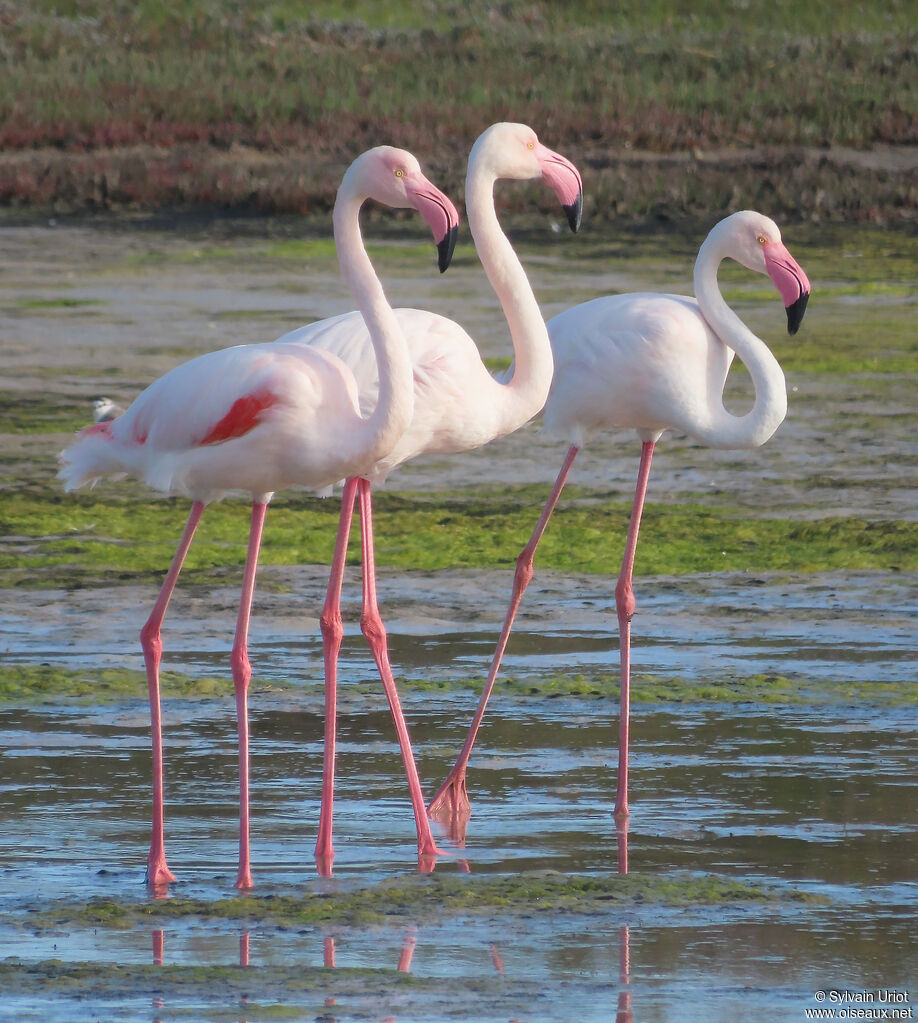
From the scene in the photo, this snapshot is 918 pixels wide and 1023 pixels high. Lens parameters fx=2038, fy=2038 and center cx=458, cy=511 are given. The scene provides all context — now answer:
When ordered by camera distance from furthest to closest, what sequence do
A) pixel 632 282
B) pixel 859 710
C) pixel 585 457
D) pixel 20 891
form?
pixel 632 282, pixel 585 457, pixel 859 710, pixel 20 891

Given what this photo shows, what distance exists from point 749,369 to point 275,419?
77.7 inches

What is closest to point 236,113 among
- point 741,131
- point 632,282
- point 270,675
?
point 741,131

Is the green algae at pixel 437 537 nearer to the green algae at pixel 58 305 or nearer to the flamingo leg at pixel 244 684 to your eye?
the flamingo leg at pixel 244 684

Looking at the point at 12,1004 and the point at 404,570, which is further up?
the point at 12,1004

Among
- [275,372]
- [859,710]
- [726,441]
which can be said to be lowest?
[859,710]

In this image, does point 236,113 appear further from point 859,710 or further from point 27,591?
point 859,710

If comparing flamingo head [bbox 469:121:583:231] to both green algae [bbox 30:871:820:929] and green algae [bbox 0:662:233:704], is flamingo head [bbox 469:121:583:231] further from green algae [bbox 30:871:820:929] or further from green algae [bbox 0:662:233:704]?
green algae [bbox 0:662:233:704]

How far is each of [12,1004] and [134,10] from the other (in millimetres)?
30551

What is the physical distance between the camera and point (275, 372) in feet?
17.5

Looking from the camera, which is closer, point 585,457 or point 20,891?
point 20,891

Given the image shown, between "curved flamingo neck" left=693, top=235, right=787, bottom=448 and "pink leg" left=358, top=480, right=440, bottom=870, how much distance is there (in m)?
1.31

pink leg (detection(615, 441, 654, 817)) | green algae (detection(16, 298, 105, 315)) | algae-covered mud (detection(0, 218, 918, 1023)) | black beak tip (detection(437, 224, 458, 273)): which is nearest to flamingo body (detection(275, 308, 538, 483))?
black beak tip (detection(437, 224, 458, 273))

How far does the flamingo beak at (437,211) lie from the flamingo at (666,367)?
1341 millimetres

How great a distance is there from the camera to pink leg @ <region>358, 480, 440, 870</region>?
5.46 meters
